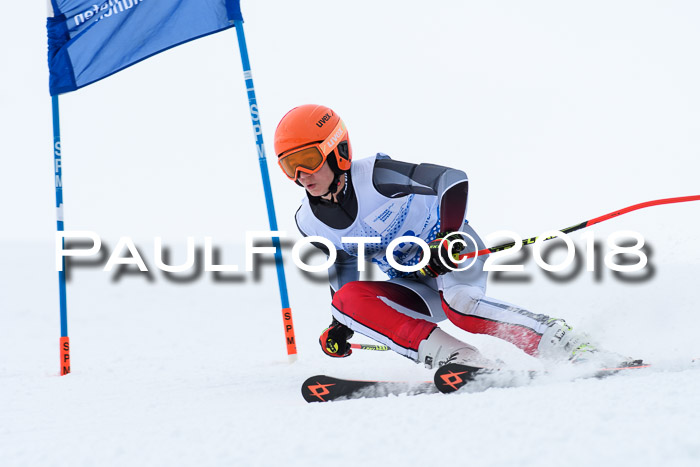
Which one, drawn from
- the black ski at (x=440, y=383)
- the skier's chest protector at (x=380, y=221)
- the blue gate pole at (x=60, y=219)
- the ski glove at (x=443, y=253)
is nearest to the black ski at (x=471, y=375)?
the black ski at (x=440, y=383)

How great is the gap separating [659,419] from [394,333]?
5.71 ft

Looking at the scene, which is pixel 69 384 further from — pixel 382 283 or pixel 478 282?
pixel 478 282

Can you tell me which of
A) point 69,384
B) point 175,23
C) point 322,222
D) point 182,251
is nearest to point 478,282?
point 322,222

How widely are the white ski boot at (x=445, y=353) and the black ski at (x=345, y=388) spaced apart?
0.18 meters

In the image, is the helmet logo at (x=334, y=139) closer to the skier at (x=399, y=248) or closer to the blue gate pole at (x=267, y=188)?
the skier at (x=399, y=248)

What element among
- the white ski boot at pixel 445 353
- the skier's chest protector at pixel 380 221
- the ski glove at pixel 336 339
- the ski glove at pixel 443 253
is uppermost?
the skier's chest protector at pixel 380 221

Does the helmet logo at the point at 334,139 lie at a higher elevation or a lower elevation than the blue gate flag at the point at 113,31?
lower

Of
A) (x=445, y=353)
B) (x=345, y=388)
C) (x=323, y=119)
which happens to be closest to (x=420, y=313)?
(x=445, y=353)

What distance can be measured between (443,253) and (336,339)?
101 cm

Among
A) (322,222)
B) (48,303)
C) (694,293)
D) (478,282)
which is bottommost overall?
(694,293)

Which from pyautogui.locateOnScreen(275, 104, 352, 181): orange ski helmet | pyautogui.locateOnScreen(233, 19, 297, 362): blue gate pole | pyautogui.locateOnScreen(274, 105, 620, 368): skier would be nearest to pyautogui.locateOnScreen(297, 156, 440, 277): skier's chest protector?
pyautogui.locateOnScreen(274, 105, 620, 368): skier

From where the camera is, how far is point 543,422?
78.3 inches

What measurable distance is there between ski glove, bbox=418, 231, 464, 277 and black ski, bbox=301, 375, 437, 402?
589 mm

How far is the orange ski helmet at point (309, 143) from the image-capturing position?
3586 millimetres
